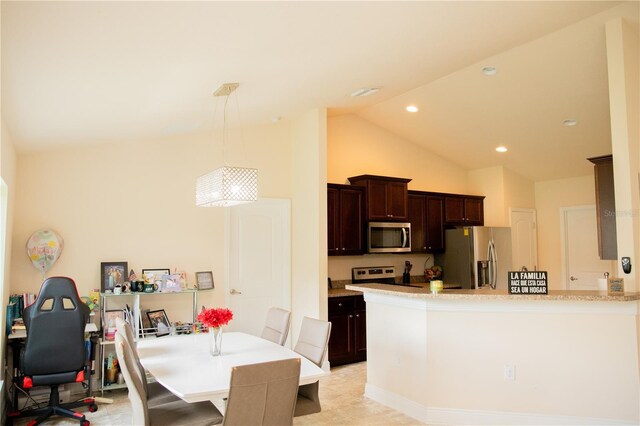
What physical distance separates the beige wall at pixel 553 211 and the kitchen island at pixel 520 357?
3871mm

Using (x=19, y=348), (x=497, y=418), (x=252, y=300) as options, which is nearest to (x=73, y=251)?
(x=19, y=348)

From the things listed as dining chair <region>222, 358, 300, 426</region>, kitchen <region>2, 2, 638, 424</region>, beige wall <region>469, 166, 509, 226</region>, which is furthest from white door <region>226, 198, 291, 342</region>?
beige wall <region>469, 166, 509, 226</region>

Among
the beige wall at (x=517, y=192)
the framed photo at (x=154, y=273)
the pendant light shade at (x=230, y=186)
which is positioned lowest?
the framed photo at (x=154, y=273)

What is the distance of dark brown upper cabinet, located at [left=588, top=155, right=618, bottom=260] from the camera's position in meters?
4.20

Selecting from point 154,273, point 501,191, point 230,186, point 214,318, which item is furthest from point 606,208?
point 154,273

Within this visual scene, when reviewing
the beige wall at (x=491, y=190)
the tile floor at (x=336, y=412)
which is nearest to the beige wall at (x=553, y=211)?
the beige wall at (x=491, y=190)

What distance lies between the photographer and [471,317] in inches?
151

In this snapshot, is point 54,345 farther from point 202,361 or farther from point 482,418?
point 482,418

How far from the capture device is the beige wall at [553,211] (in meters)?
7.02

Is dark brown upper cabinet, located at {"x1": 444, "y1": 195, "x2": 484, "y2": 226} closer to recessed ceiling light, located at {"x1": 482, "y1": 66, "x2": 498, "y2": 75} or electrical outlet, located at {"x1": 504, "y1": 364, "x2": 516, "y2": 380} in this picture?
recessed ceiling light, located at {"x1": 482, "y1": 66, "x2": 498, "y2": 75}

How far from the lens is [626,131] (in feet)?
12.2

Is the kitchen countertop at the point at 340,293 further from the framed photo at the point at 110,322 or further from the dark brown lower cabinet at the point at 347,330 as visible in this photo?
the framed photo at the point at 110,322

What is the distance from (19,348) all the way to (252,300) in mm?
2372

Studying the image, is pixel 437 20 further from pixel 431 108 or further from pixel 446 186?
pixel 446 186
